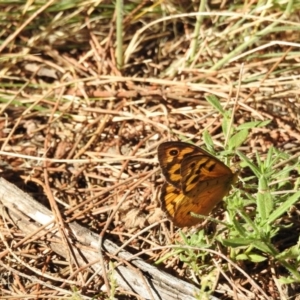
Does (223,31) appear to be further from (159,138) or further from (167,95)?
(159,138)

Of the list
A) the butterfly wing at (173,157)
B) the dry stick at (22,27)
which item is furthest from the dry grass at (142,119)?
the butterfly wing at (173,157)

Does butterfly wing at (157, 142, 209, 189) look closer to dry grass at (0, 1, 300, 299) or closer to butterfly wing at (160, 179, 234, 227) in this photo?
butterfly wing at (160, 179, 234, 227)

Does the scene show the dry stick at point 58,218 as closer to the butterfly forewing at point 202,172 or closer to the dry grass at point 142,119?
the dry grass at point 142,119

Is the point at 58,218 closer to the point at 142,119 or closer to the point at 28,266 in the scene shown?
the point at 28,266

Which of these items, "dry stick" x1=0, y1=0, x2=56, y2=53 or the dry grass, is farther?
"dry stick" x1=0, y1=0, x2=56, y2=53

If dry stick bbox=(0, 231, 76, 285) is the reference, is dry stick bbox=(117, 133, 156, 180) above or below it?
below

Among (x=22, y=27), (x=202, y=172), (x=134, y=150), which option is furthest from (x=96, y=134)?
(x=202, y=172)

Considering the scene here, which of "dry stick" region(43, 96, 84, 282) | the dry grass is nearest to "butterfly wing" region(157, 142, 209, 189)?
the dry grass

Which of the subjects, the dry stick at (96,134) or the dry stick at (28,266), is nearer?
the dry stick at (28,266)
